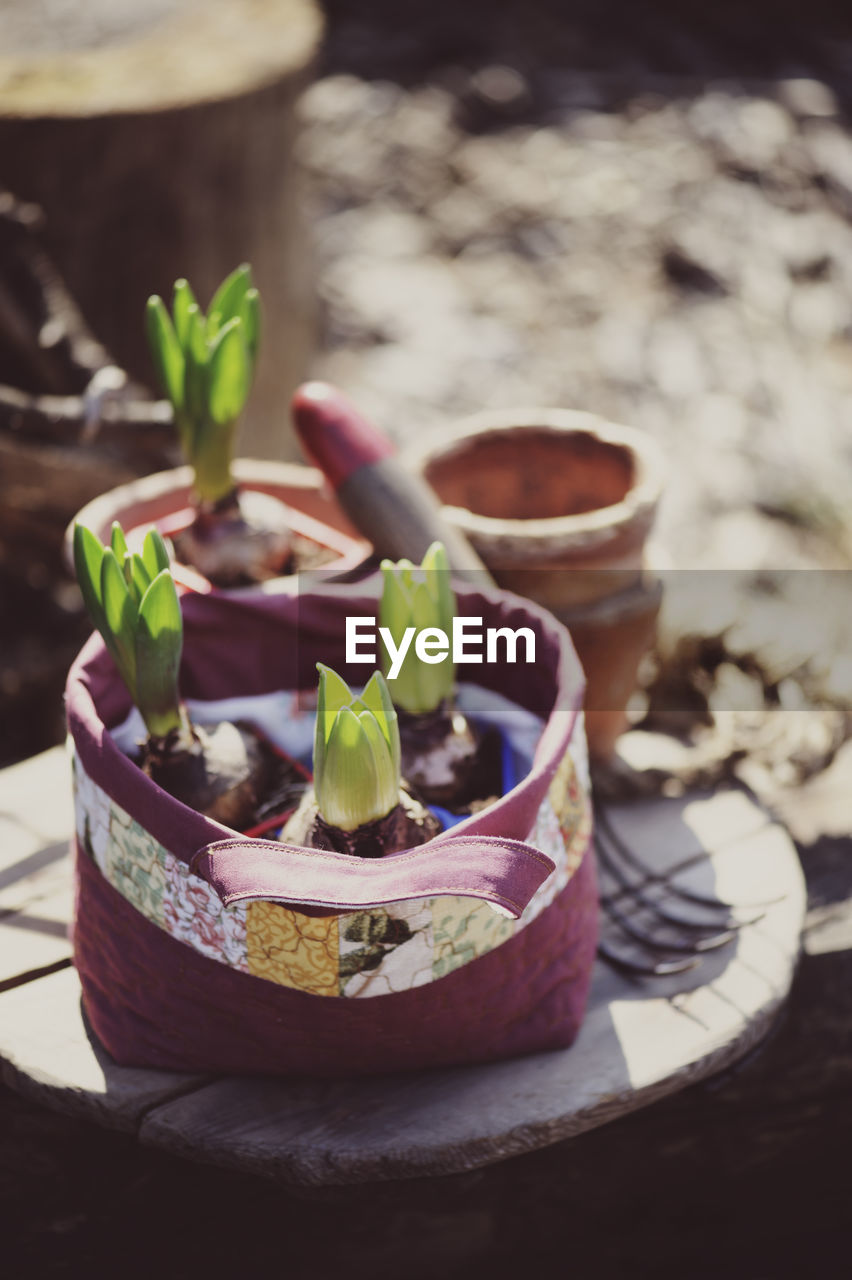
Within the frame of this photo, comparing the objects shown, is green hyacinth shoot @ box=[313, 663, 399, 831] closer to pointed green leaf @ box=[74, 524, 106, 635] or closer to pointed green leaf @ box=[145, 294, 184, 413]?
pointed green leaf @ box=[74, 524, 106, 635]

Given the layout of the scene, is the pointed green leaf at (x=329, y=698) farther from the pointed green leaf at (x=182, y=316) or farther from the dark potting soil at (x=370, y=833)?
the pointed green leaf at (x=182, y=316)

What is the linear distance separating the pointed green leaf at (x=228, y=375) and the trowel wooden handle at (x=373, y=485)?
5 centimetres

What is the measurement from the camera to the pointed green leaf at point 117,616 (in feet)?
2.33

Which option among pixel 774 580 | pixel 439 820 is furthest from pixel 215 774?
pixel 774 580

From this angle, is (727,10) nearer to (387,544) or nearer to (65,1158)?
(387,544)

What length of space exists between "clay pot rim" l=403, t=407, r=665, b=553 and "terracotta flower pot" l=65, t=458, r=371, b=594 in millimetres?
90

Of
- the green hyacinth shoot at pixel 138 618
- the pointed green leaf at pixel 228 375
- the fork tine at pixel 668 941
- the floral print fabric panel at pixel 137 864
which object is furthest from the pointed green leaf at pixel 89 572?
the fork tine at pixel 668 941

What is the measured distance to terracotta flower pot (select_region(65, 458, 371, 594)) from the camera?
102 centimetres

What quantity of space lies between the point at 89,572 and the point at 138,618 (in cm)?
4

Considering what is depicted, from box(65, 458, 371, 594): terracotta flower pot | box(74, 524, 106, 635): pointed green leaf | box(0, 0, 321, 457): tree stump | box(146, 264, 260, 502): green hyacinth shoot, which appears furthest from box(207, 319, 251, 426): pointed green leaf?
box(0, 0, 321, 457): tree stump

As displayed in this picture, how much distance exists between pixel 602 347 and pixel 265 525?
5.80 feet

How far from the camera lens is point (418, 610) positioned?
750 mm
